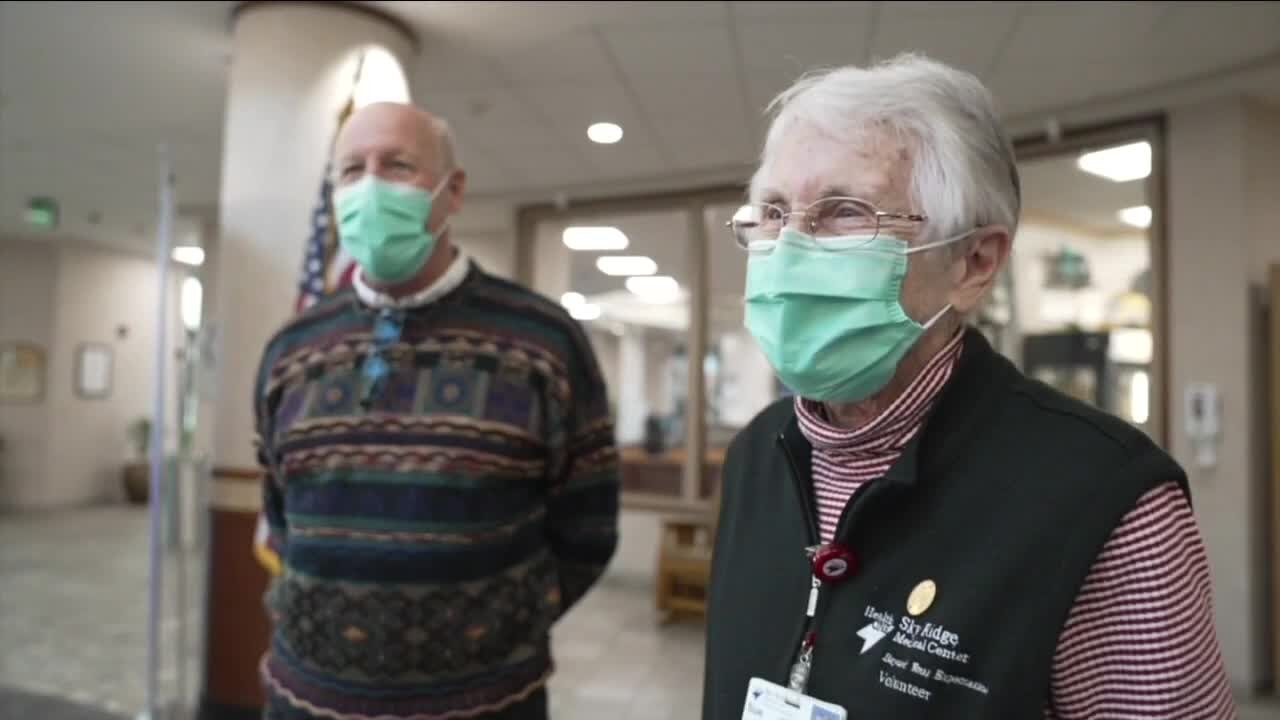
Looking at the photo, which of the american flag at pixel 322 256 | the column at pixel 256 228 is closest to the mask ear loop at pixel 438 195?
the american flag at pixel 322 256

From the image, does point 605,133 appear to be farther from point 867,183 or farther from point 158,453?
point 867,183

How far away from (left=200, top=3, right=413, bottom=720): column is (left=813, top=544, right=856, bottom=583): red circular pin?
329 cm

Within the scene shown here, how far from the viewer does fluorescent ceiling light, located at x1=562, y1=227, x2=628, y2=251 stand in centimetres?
758

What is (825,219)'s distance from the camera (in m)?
0.90

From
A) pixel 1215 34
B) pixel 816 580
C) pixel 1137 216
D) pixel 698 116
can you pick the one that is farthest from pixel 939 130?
pixel 1137 216

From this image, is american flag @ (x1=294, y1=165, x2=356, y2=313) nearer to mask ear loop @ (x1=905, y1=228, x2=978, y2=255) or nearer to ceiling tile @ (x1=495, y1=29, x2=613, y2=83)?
ceiling tile @ (x1=495, y1=29, x2=613, y2=83)

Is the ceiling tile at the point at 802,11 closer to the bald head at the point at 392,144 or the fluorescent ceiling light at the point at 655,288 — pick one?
the bald head at the point at 392,144

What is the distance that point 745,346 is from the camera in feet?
24.2

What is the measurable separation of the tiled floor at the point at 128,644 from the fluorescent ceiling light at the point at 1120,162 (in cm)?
291

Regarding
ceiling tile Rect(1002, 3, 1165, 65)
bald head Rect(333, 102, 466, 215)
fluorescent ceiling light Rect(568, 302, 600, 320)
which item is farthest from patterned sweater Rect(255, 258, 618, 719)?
fluorescent ceiling light Rect(568, 302, 600, 320)

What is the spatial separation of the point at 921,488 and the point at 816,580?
0.14m

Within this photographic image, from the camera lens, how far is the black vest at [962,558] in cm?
72

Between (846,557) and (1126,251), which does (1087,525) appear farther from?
(1126,251)

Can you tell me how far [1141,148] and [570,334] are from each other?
15.2 ft
